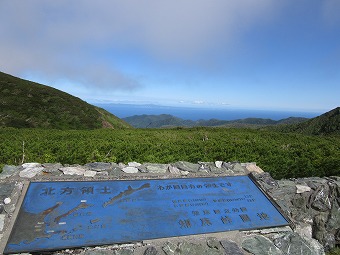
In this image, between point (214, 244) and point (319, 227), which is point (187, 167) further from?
point (319, 227)

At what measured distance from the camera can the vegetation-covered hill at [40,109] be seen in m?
30.1

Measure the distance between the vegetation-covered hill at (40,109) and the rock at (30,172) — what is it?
26.4 m

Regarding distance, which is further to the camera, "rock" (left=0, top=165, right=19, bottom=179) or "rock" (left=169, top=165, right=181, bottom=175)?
"rock" (left=169, top=165, right=181, bottom=175)

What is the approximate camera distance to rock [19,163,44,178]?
17.8 ft

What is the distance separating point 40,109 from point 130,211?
1300 inches

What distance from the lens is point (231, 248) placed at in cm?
453

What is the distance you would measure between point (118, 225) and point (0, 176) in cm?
282

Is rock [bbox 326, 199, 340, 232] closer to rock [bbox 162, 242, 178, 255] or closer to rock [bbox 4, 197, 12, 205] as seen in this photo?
rock [bbox 162, 242, 178, 255]

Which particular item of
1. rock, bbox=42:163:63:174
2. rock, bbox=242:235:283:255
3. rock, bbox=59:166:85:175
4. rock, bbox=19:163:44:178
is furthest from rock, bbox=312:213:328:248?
rock, bbox=19:163:44:178

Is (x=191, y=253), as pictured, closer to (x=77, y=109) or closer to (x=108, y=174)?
(x=108, y=174)

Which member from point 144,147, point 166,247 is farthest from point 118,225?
point 144,147

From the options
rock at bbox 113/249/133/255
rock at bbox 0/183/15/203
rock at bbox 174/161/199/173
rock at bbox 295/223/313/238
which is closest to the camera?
rock at bbox 113/249/133/255

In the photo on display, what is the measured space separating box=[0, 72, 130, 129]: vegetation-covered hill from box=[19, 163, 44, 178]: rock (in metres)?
26.4

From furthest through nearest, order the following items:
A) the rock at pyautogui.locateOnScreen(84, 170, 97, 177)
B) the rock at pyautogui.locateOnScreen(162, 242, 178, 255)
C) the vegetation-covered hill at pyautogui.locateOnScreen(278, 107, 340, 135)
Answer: the vegetation-covered hill at pyautogui.locateOnScreen(278, 107, 340, 135)
the rock at pyautogui.locateOnScreen(84, 170, 97, 177)
the rock at pyautogui.locateOnScreen(162, 242, 178, 255)
